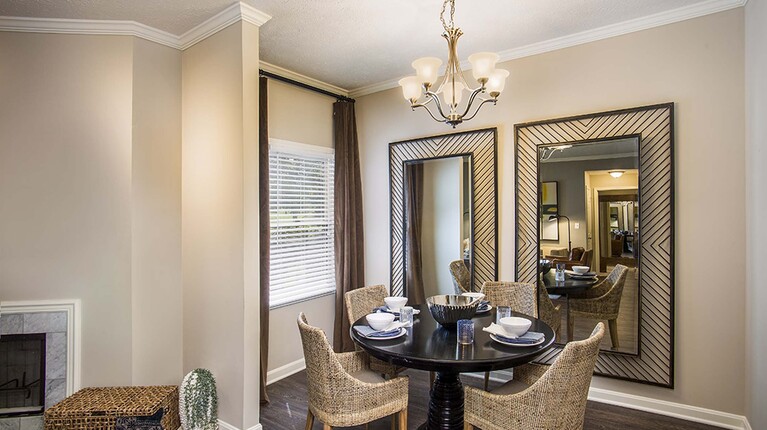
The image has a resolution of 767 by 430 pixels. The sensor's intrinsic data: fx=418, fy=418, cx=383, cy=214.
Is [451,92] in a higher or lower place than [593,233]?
higher

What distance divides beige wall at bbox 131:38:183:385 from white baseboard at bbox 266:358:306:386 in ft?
2.59

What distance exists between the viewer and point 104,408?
2.55 m

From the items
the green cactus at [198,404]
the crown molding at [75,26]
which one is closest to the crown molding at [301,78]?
the crown molding at [75,26]

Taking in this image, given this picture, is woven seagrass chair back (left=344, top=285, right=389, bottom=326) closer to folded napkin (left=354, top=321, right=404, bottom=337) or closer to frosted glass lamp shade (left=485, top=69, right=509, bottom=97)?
folded napkin (left=354, top=321, right=404, bottom=337)

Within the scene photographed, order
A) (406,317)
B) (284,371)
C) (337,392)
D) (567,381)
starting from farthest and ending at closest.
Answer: (284,371)
(406,317)
(337,392)
(567,381)

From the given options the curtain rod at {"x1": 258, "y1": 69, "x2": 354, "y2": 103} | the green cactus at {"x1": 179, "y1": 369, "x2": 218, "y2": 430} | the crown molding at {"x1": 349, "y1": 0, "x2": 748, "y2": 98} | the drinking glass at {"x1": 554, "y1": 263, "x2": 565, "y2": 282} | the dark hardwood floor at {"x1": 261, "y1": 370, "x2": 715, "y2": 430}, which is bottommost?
the dark hardwood floor at {"x1": 261, "y1": 370, "x2": 715, "y2": 430}

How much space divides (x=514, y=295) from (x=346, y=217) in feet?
6.01

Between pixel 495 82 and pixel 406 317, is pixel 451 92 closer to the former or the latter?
pixel 495 82

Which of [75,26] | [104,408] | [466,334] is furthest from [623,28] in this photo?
[104,408]

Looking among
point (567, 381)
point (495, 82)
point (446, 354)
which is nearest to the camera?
point (567, 381)

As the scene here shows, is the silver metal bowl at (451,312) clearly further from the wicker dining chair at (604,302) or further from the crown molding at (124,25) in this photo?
the crown molding at (124,25)

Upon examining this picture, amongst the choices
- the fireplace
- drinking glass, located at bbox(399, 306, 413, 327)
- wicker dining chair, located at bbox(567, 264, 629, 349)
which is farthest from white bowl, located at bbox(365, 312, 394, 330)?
the fireplace

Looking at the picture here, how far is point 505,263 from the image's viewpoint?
359 cm

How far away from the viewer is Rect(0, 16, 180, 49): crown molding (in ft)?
9.25
